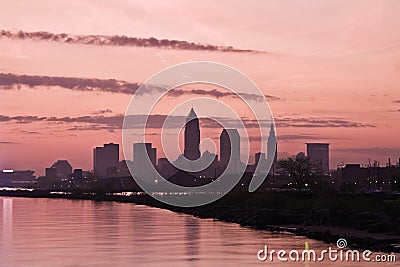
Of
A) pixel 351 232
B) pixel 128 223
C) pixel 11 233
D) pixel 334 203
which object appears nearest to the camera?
pixel 351 232

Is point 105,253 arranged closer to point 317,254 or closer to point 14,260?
point 14,260

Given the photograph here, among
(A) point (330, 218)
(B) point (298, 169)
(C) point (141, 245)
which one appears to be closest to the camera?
(C) point (141, 245)

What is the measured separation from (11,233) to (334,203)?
35878 mm

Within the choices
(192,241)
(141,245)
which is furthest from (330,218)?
(141,245)

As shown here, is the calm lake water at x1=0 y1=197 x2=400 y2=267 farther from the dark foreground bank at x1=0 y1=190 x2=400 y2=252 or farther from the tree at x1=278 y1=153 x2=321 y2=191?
the tree at x1=278 y1=153 x2=321 y2=191

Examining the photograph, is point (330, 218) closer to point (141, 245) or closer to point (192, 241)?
point (192, 241)

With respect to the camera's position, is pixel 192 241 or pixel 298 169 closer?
pixel 192 241

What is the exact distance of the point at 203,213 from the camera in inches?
4771

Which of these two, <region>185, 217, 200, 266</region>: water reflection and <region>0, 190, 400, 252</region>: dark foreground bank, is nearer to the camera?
<region>185, 217, 200, 266</region>: water reflection

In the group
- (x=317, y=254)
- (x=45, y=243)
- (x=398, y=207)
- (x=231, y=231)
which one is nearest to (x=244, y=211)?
(x=231, y=231)

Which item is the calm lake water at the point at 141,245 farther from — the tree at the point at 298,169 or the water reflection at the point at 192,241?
the tree at the point at 298,169

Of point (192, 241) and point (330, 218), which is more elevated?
point (330, 218)

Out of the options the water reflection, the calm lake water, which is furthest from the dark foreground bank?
the water reflection

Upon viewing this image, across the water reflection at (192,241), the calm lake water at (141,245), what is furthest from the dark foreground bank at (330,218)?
the water reflection at (192,241)
